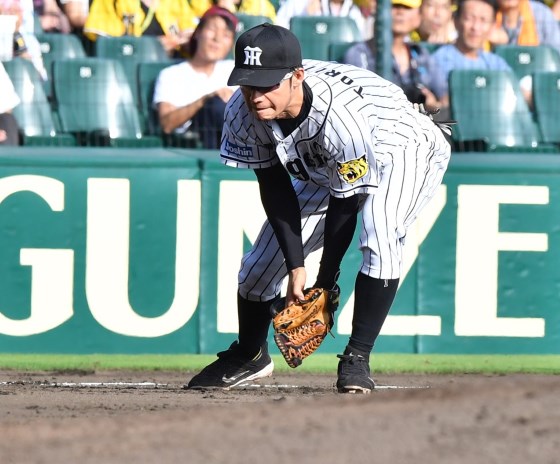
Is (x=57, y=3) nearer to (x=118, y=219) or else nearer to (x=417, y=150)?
(x=118, y=219)

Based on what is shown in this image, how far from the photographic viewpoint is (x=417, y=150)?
5250 millimetres

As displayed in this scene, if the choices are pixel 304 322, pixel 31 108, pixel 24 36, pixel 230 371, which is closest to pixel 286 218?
pixel 304 322

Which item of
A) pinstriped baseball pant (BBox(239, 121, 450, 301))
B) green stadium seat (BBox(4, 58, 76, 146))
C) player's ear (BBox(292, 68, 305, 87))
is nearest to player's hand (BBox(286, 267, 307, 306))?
pinstriped baseball pant (BBox(239, 121, 450, 301))

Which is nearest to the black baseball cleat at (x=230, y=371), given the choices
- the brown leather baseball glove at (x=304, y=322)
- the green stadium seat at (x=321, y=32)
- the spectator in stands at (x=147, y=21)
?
the brown leather baseball glove at (x=304, y=322)

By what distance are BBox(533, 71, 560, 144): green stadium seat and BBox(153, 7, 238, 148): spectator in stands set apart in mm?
2254

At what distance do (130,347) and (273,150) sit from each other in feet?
7.35

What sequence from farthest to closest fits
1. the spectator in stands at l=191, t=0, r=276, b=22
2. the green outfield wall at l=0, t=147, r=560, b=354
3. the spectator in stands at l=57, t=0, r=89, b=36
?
1. the spectator in stands at l=191, t=0, r=276, b=22
2. the spectator in stands at l=57, t=0, r=89, b=36
3. the green outfield wall at l=0, t=147, r=560, b=354

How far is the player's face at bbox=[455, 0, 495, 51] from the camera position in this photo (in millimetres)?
8938

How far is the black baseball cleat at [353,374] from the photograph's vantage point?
5.21m

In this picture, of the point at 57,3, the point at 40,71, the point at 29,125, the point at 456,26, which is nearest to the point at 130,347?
the point at 29,125

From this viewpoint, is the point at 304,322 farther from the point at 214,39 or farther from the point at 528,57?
the point at 528,57

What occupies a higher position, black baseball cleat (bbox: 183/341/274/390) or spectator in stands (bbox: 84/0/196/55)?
spectator in stands (bbox: 84/0/196/55)

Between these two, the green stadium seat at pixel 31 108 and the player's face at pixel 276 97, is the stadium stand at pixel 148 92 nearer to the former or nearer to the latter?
the green stadium seat at pixel 31 108

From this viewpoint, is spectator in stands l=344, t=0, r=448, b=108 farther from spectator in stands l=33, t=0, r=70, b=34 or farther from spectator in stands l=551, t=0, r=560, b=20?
spectator in stands l=33, t=0, r=70, b=34
